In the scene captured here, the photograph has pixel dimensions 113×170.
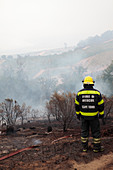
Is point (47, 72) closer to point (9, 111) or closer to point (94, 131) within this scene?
point (9, 111)

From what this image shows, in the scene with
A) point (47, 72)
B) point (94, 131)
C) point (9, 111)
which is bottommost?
point (9, 111)

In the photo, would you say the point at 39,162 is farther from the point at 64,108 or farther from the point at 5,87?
the point at 5,87

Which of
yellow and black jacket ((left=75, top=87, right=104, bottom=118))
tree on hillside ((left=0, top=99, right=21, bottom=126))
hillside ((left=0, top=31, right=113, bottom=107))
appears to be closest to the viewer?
yellow and black jacket ((left=75, top=87, right=104, bottom=118))

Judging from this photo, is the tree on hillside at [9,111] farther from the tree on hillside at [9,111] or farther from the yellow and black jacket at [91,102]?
the yellow and black jacket at [91,102]

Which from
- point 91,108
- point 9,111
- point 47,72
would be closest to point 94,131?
point 91,108

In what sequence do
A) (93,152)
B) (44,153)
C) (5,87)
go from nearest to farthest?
1. (93,152)
2. (44,153)
3. (5,87)

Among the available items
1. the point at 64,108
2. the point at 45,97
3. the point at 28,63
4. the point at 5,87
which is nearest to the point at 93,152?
the point at 64,108

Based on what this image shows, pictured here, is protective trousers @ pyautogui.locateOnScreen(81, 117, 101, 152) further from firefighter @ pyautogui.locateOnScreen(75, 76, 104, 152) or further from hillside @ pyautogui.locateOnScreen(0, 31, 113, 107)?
hillside @ pyautogui.locateOnScreen(0, 31, 113, 107)

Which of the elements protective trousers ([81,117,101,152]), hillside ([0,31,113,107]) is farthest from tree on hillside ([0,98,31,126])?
hillside ([0,31,113,107])

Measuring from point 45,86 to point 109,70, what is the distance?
1670cm

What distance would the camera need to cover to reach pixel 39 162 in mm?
3787

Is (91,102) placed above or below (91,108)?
above

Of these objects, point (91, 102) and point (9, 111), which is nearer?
point (91, 102)

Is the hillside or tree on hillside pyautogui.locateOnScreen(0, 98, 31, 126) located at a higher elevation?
the hillside
